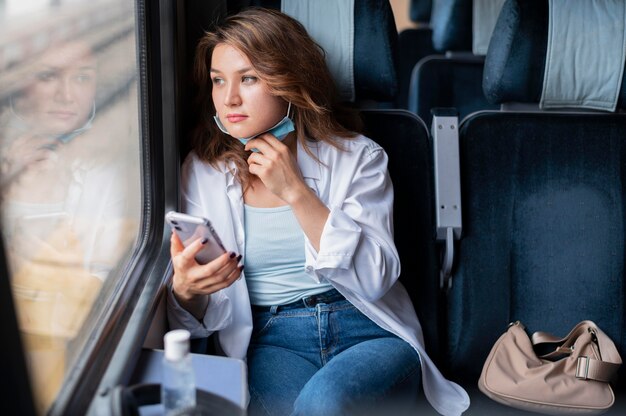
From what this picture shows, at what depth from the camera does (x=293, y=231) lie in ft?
5.62

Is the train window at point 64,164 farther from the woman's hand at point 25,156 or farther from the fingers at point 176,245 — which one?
the fingers at point 176,245

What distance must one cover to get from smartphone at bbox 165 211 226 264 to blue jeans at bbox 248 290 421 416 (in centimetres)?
34

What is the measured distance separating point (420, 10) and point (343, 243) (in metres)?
2.98

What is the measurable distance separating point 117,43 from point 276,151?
41cm

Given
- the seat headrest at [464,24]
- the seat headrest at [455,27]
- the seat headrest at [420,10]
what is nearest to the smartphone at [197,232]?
the seat headrest at [464,24]

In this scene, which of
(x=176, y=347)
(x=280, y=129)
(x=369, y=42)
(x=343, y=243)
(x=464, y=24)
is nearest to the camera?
(x=176, y=347)

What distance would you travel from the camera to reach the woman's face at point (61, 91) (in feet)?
3.91

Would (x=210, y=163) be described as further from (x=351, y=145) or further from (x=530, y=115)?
(x=530, y=115)

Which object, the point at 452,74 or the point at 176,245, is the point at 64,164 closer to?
the point at 176,245

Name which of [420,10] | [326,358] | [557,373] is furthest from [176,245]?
[420,10]

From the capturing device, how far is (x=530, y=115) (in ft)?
6.43

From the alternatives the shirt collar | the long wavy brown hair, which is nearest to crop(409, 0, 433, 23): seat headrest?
the long wavy brown hair

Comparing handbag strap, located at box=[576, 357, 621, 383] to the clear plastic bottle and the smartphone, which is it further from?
the clear plastic bottle

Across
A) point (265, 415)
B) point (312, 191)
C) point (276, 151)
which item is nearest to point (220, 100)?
point (276, 151)
